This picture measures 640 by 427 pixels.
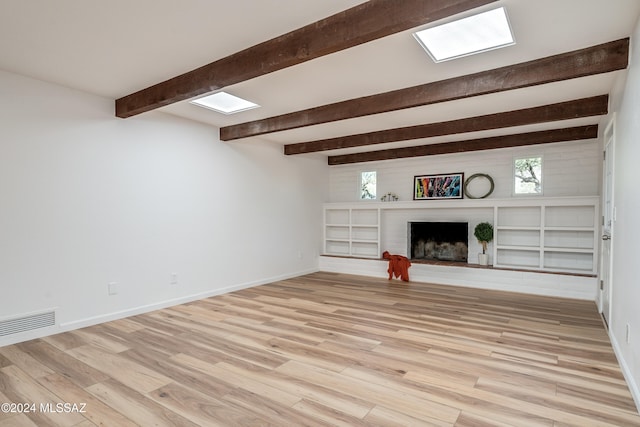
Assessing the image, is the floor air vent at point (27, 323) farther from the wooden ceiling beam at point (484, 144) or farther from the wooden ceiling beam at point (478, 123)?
the wooden ceiling beam at point (484, 144)

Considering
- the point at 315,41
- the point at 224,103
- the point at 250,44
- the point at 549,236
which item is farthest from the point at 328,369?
the point at 549,236

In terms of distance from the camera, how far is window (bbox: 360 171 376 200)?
301 inches

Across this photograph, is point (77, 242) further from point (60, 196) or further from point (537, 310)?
point (537, 310)

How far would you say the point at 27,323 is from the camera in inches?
135

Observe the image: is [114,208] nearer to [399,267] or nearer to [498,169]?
[399,267]

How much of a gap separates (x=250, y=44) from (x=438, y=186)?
195 inches

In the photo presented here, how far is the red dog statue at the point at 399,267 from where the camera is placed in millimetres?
6508

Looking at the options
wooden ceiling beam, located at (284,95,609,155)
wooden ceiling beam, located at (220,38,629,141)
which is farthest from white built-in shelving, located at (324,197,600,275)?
wooden ceiling beam, located at (220,38,629,141)

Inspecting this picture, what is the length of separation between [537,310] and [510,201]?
200cm

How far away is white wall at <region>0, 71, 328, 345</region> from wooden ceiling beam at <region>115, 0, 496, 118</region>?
3.72ft

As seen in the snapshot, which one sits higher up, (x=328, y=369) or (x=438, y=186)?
(x=438, y=186)

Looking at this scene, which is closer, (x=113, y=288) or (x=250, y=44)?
(x=250, y=44)

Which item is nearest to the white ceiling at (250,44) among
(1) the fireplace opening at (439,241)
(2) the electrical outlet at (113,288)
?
(2) the electrical outlet at (113,288)

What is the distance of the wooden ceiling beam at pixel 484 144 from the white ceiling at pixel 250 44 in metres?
1.56
